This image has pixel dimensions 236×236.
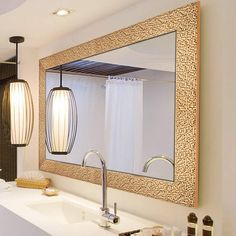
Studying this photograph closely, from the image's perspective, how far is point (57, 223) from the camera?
201 cm

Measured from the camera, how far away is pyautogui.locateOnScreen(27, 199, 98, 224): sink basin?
2.49 meters

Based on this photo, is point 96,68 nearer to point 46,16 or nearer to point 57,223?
point 46,16

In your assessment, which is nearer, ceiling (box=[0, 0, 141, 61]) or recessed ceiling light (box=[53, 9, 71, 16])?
ceiling (box=[0, 0, 141, 61])

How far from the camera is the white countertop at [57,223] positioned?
1.87 m

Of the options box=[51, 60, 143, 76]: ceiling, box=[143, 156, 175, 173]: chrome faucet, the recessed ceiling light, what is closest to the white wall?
box=[143, 156, 175, 173]: chrome faucet

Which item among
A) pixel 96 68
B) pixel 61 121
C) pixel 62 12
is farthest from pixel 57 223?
pixel 62 12

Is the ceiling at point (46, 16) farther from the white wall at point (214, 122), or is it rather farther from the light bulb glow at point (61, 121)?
the light bulb glow at point (61, 121)

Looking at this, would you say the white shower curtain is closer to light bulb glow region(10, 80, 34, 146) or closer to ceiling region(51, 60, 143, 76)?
ceiling region(51, 60, 143, 76)

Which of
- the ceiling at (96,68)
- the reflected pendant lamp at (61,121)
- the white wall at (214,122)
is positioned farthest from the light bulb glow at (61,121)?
the white wall at (214,122)

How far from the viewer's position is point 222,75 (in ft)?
5.42

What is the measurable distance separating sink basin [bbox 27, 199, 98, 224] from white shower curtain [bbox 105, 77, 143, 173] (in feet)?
1.34

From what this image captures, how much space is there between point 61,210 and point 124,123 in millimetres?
878

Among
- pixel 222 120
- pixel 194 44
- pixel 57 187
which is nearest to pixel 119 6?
pixel 194 44

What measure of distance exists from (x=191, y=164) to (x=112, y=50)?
106 centimetres
